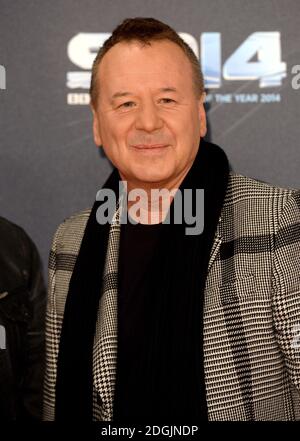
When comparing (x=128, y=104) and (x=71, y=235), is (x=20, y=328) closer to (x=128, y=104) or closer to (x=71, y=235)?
(x=71, y=235)

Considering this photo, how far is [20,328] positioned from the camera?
1858mm

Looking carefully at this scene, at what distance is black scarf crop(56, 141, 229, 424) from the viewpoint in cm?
136

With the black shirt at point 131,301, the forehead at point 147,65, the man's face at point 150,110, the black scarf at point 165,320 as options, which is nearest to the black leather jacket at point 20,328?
the black scarf at point 165,320

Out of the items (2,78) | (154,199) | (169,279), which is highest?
(2,78)

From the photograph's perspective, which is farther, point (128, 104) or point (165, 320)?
point (128, 104)

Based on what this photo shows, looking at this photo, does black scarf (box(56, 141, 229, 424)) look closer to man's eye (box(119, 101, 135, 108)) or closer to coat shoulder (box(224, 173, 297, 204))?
coat shoulder (box(224, 173, 297, 204))

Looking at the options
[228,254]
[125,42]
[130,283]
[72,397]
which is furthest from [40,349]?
[125,42]

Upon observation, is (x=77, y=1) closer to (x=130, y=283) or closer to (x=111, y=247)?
(x=111, y=247)

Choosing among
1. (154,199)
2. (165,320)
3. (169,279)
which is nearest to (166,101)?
(154,199)

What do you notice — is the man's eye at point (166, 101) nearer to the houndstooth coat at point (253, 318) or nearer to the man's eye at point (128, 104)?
the man's eye at point (128, 104)

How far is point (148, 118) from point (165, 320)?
52 centimetres

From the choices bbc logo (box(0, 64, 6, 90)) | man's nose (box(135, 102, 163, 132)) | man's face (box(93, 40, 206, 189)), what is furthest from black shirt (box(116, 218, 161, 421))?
bbc logo (box(0, 64, 6, 90))

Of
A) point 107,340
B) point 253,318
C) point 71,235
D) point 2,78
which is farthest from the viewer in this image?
point 2,78

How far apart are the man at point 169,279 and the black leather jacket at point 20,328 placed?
0.59 feet
